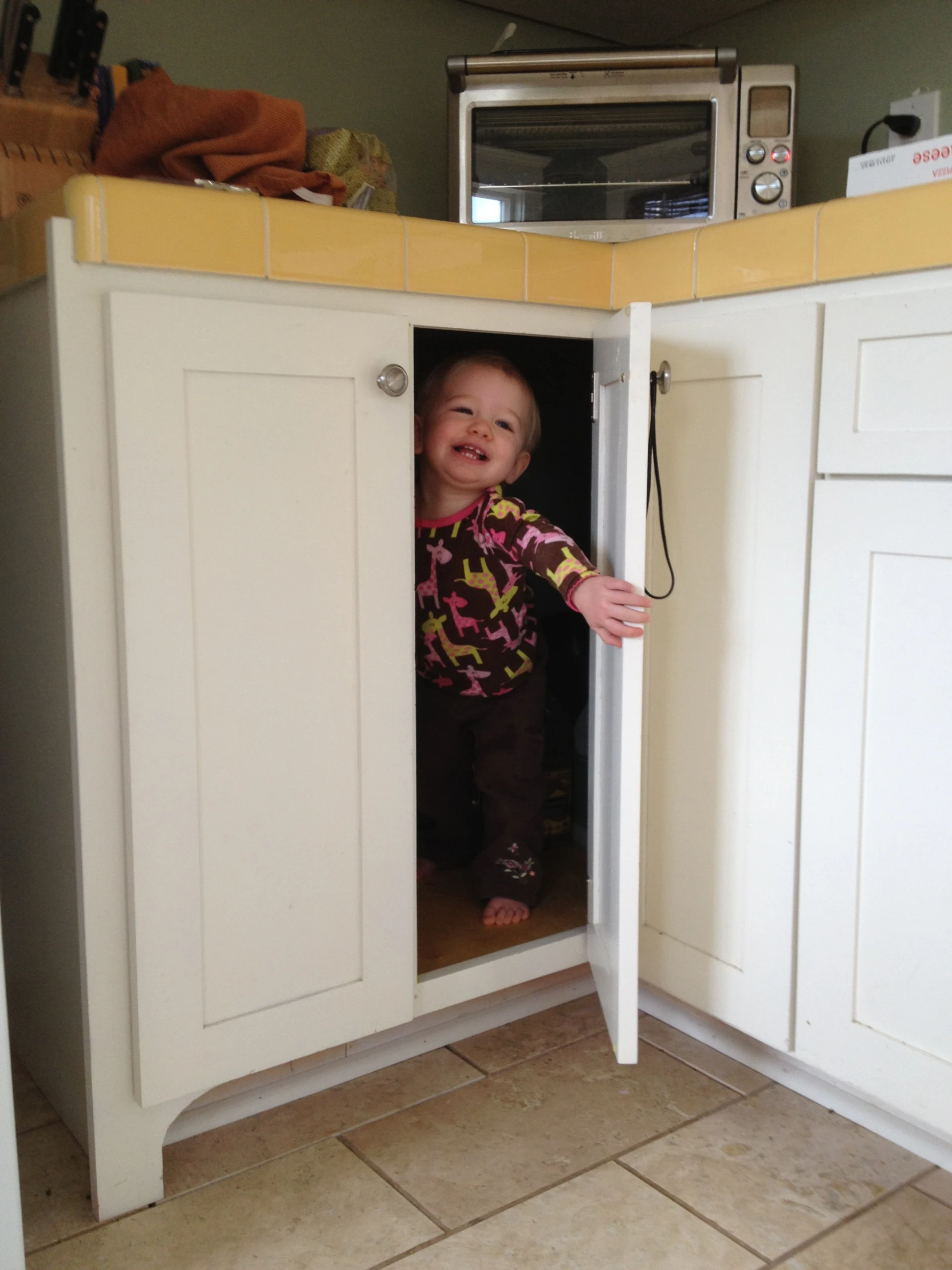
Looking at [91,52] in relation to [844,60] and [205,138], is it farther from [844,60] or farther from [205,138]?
[844,60]

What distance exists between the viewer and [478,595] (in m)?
1.65

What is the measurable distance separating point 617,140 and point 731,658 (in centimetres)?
84

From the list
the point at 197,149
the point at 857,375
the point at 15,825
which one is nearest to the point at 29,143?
the point at 197,149

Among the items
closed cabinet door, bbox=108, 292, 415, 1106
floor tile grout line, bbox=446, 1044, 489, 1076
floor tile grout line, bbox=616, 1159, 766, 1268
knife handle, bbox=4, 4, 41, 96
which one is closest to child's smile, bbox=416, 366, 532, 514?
closed cabinet door, bbox=108, 292, 415, 1106

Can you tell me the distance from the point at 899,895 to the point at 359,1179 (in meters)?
0.70

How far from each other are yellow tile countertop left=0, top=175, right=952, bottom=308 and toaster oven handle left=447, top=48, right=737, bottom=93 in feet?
1.32

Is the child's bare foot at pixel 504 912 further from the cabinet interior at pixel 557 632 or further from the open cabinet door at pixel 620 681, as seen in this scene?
the open cabinet door at pixel 620 681

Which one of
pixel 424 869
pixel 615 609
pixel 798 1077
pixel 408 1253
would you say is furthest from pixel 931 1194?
pixel 424 869

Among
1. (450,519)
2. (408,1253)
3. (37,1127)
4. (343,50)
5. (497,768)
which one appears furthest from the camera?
(343,50)

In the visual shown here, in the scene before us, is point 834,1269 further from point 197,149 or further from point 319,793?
point 197,149

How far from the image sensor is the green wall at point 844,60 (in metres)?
1.75

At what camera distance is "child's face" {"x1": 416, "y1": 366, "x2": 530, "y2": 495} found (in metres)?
1.55

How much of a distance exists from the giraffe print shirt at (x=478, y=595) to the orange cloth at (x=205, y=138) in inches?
19.6

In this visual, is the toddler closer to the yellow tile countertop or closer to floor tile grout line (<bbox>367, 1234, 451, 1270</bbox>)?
the yellow tile countertop
